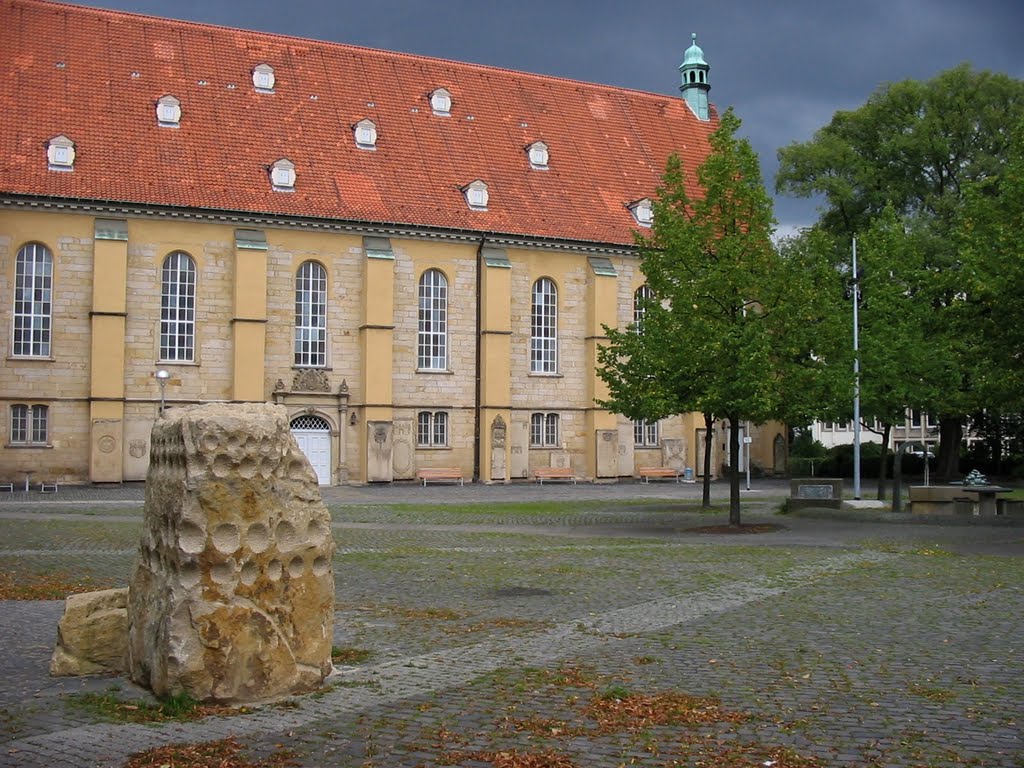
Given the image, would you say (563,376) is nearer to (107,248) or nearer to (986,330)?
(107,248)

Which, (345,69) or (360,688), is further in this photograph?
(345,69)

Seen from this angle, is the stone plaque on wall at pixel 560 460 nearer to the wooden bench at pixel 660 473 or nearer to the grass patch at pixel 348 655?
the wooden bench at pixel 660 473

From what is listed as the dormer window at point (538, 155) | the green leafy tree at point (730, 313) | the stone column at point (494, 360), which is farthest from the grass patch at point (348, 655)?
the dormer window at point (538, 155)

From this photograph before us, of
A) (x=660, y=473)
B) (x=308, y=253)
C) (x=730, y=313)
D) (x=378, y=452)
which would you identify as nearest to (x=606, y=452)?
(x=660, y=473)

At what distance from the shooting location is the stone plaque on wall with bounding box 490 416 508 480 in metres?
48.8

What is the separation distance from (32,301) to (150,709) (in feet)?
122

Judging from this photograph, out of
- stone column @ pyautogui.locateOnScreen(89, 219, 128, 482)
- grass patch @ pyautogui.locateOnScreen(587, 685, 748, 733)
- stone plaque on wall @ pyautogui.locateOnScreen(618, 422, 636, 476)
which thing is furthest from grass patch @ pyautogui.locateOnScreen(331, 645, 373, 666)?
stone plaque on wall @ pyautogui.locateOnScreen(618, 422, 636, 476)

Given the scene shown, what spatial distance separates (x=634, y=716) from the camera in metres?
8.25

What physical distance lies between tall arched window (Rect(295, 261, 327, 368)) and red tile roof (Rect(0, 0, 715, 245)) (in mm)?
2367

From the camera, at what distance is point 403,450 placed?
4734cm

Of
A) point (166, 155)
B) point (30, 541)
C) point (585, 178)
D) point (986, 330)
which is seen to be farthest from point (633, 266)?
point (30, 541)

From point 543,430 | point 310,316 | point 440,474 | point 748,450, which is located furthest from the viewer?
point 543,430

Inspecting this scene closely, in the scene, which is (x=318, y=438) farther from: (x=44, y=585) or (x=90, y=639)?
(x=90, y=639)

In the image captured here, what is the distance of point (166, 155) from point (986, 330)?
3080 cm
